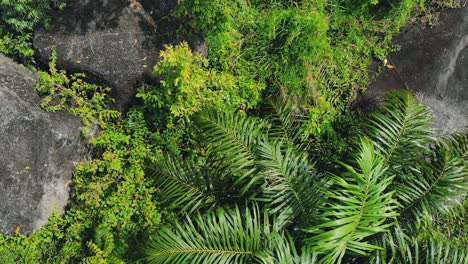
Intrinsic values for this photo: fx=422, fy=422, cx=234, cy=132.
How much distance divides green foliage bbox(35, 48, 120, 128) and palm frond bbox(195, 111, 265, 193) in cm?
148

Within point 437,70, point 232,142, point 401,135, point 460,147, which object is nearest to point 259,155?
point 232,142

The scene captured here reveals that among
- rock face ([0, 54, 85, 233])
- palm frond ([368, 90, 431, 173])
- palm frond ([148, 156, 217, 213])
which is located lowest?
rock face ([0, 54, 85, 233])

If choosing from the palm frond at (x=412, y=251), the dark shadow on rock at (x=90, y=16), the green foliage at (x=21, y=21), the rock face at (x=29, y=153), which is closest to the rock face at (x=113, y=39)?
the dark shadow on rock at (x=90, y=16)

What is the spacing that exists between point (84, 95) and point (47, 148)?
78 centimetres

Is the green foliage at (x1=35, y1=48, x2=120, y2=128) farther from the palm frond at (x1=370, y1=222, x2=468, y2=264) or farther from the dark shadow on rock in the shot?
the palm frond at (x1=370, y1=222, x2=468, y2=264)

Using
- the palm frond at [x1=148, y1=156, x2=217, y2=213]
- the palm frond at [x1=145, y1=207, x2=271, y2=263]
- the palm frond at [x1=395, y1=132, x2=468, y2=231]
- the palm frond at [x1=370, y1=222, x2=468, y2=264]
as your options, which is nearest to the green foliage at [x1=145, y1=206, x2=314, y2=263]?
the palm frond at [x1=145, y1=207, x2=271, y2=263]

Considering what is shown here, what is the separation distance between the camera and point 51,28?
5.18 meters

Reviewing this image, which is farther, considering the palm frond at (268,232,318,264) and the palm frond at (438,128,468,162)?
the palm frond at (438,128,468,162)

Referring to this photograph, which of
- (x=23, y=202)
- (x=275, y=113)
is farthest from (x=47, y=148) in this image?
(x=275, y=113)

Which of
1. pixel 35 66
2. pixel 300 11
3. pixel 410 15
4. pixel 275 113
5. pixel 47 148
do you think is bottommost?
pixel 47 148

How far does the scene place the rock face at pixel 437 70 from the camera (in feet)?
19.7

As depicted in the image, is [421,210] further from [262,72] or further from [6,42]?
[6,42]

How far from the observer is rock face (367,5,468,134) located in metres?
6.02

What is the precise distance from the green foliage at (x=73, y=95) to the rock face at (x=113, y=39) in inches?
5.2
